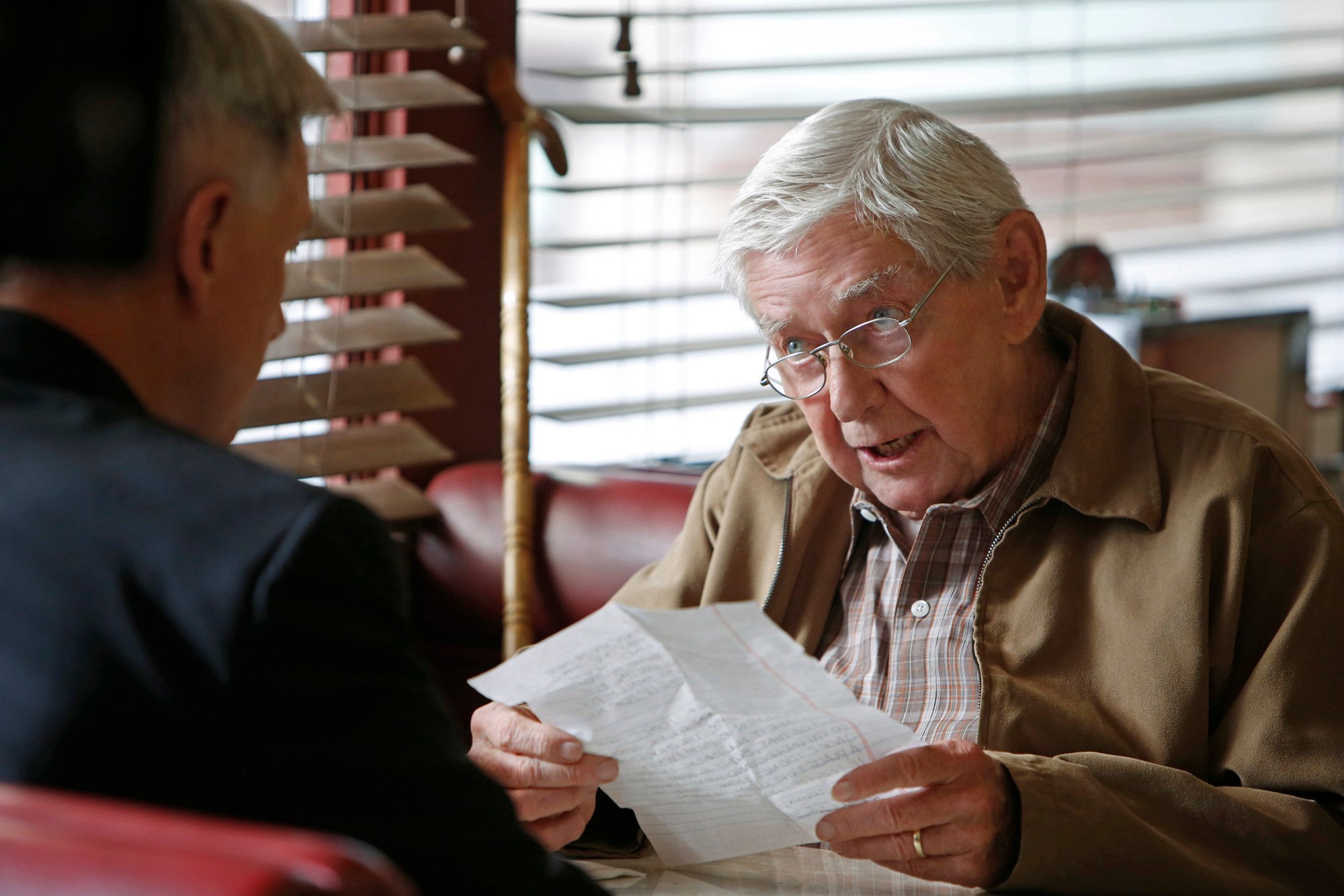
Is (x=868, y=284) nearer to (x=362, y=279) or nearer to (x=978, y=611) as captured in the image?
(x=978, y=611)

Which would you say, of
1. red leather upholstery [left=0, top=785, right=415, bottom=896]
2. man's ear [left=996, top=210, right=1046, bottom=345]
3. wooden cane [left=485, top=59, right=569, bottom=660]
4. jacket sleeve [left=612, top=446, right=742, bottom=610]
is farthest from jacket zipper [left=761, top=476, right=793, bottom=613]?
red leather upholstery [left=0, top=785, right=415, bottom=896]

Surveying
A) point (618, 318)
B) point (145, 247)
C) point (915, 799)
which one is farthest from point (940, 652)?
point (618, 318)

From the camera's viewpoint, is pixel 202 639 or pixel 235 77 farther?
pixel 235 77

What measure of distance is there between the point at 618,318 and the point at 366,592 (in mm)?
2303

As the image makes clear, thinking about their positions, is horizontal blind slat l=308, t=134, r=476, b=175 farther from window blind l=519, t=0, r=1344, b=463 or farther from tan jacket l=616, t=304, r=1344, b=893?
tan jacket l=616, t=304, r=1344, b=893

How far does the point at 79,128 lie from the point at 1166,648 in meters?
1.18

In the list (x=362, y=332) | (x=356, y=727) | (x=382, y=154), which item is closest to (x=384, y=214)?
(x=382, y=154)

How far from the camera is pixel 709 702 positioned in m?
1.13

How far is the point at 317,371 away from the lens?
8.15ft

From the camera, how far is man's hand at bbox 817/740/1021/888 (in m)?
1.24

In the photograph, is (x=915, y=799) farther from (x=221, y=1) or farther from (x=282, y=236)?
(x=221, y=1)

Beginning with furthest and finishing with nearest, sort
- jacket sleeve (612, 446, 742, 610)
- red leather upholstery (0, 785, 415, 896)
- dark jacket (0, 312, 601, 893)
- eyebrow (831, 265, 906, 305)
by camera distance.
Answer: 1. jacket sleeve (612, 446, 742, 610)
2. eyebrow (831, 265, 906, 305)
3. dark jacket (0, 312, 601, 893)
4. red leather upholstery (0, 785, 415, 896)

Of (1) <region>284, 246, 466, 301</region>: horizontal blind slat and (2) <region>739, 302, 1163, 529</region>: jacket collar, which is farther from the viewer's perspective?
(1) <region>284, 246, 466, 301</region>: horizontal blind slat

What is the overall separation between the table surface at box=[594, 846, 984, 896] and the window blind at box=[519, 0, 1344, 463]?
4.84 feet
